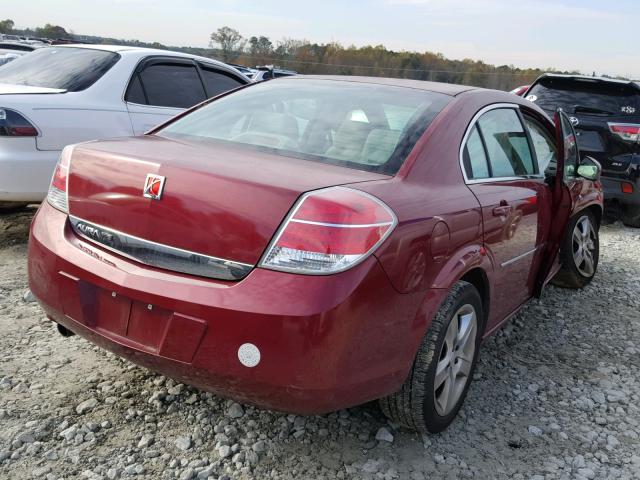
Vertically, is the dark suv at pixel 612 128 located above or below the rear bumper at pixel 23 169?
above

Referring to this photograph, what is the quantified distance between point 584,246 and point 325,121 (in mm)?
2831

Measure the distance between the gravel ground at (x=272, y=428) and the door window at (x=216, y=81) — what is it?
312 centimetres

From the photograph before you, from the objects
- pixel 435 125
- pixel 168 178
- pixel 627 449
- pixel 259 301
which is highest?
pixel 435 125

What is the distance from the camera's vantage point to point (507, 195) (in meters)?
3.00

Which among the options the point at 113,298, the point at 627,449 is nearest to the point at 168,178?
the point at 113,298

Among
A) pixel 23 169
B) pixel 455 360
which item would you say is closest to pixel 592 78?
pixel 455 360

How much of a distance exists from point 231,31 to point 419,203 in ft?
131

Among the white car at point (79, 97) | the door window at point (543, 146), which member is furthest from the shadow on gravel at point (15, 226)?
the door window at point (543, 146)

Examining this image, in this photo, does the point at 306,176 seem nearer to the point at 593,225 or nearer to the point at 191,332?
the point at 191,332

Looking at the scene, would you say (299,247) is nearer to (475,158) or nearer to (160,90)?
(475,158)

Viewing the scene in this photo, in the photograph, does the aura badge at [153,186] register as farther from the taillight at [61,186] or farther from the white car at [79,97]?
the white car at [79,97]

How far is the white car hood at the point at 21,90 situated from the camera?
4344 millimetres

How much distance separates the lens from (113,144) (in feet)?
8.32

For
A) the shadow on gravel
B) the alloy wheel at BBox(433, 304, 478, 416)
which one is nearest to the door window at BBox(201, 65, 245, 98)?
the shadow on gravel
